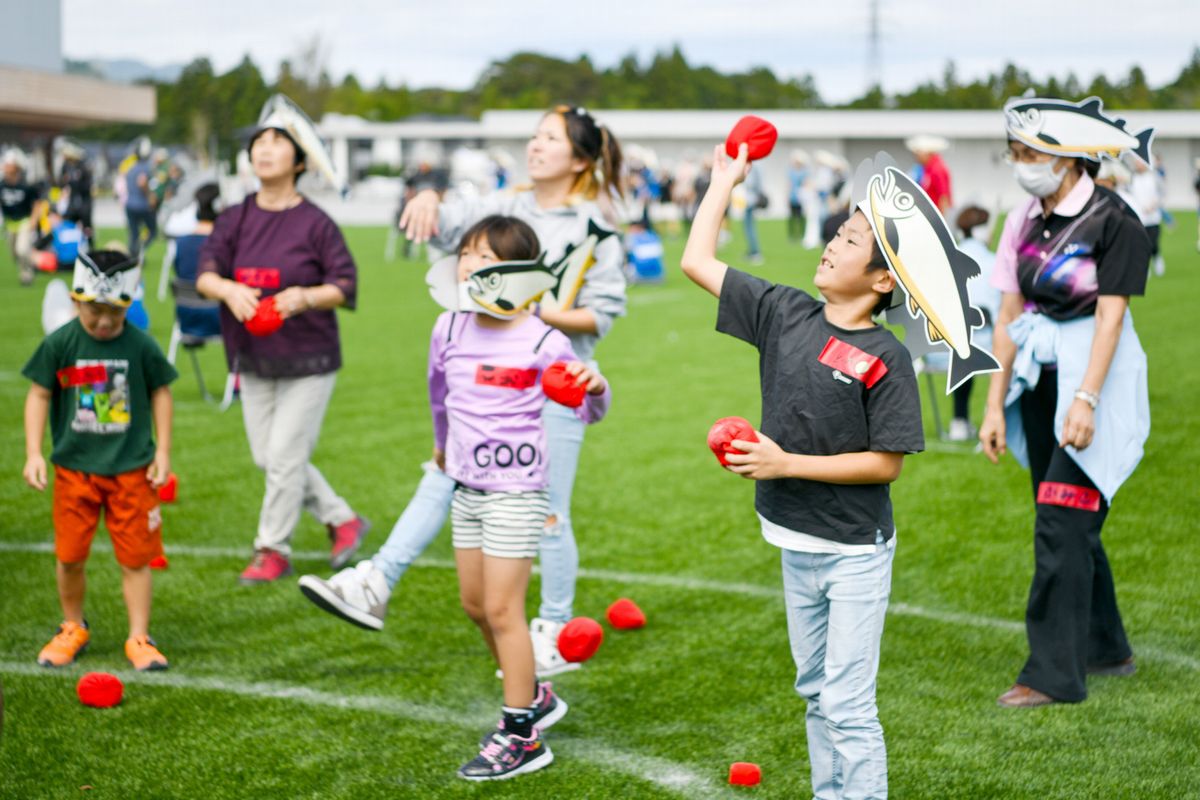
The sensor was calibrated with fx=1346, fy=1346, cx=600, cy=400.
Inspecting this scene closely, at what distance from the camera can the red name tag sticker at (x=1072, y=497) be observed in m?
5.02

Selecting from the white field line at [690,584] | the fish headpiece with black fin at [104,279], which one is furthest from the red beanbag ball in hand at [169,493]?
the fish headpiece with black fin at [104,279]

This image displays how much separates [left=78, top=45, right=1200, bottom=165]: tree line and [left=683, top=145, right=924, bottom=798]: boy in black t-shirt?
73.7 meters

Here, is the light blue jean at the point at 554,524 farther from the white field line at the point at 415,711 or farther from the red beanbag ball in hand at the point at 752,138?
the red beanbag ball in hand at the point at 752,138

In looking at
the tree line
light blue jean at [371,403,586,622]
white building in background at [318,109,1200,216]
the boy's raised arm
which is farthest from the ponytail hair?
the tree line

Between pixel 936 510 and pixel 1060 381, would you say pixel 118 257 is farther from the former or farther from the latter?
pixel 936 510

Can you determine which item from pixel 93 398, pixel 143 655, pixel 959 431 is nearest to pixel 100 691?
pixel 143 655

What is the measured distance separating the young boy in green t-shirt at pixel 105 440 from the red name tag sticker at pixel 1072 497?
3.47 metres

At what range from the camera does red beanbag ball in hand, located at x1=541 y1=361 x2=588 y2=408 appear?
4.17m

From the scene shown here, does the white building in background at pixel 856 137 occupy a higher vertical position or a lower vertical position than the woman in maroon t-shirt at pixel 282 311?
higher

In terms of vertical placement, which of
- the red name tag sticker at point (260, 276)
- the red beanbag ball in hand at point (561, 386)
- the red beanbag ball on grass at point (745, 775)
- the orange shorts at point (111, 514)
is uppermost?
the red name tag sticker at point (260, 276)

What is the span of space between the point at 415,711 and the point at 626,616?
4.21 feet

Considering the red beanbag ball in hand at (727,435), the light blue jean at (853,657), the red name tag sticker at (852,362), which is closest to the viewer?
the red beanbag ball in hand at (727,435)

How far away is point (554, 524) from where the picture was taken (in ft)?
18.0

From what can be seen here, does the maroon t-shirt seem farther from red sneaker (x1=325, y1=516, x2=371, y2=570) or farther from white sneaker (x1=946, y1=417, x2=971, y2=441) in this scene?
white sneaker (x1=946, y1=417, x2=971, y2=441)
